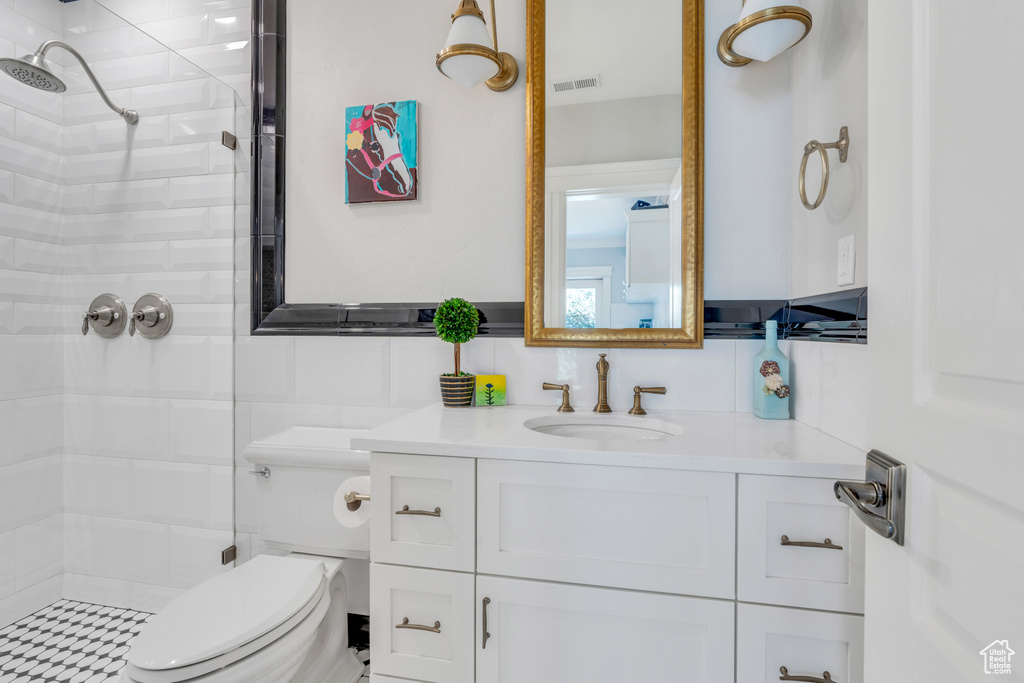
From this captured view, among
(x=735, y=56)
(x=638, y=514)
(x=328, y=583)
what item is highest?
(x=735, y=56)

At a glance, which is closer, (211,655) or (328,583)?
(211,655)

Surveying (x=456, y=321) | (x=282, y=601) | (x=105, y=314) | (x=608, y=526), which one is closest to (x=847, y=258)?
(x=608, y=526)

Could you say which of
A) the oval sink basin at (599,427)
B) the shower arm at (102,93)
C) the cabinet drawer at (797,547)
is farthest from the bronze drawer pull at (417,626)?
the shower arm at (102,93)

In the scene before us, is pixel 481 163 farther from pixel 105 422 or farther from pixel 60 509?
pixel 60 509

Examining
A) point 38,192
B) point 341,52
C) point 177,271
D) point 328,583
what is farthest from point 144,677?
point 341,52

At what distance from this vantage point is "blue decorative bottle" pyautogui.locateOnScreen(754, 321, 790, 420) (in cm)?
126

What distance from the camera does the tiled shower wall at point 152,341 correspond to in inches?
67.3

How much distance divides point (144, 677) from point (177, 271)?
1.32m

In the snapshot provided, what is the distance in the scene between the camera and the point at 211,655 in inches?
37.4

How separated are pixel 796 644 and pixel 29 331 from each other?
2445 millimetres

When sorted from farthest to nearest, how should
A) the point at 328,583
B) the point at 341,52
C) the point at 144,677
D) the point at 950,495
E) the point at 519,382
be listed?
1. the point at 341,52
2. the point at 519,382
3. the point at 328,583
4. the point at 144,677
5. the point at 950,495

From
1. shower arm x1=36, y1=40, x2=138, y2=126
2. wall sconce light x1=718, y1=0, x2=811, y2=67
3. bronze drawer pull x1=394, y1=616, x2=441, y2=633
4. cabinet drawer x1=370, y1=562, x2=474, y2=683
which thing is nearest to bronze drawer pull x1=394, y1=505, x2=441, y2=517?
cabinet drawer x1=370, y1=562, x2=474, y2=683

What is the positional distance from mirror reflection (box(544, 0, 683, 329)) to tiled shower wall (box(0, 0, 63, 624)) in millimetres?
1744

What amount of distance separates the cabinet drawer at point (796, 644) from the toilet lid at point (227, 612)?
0.99 metres
